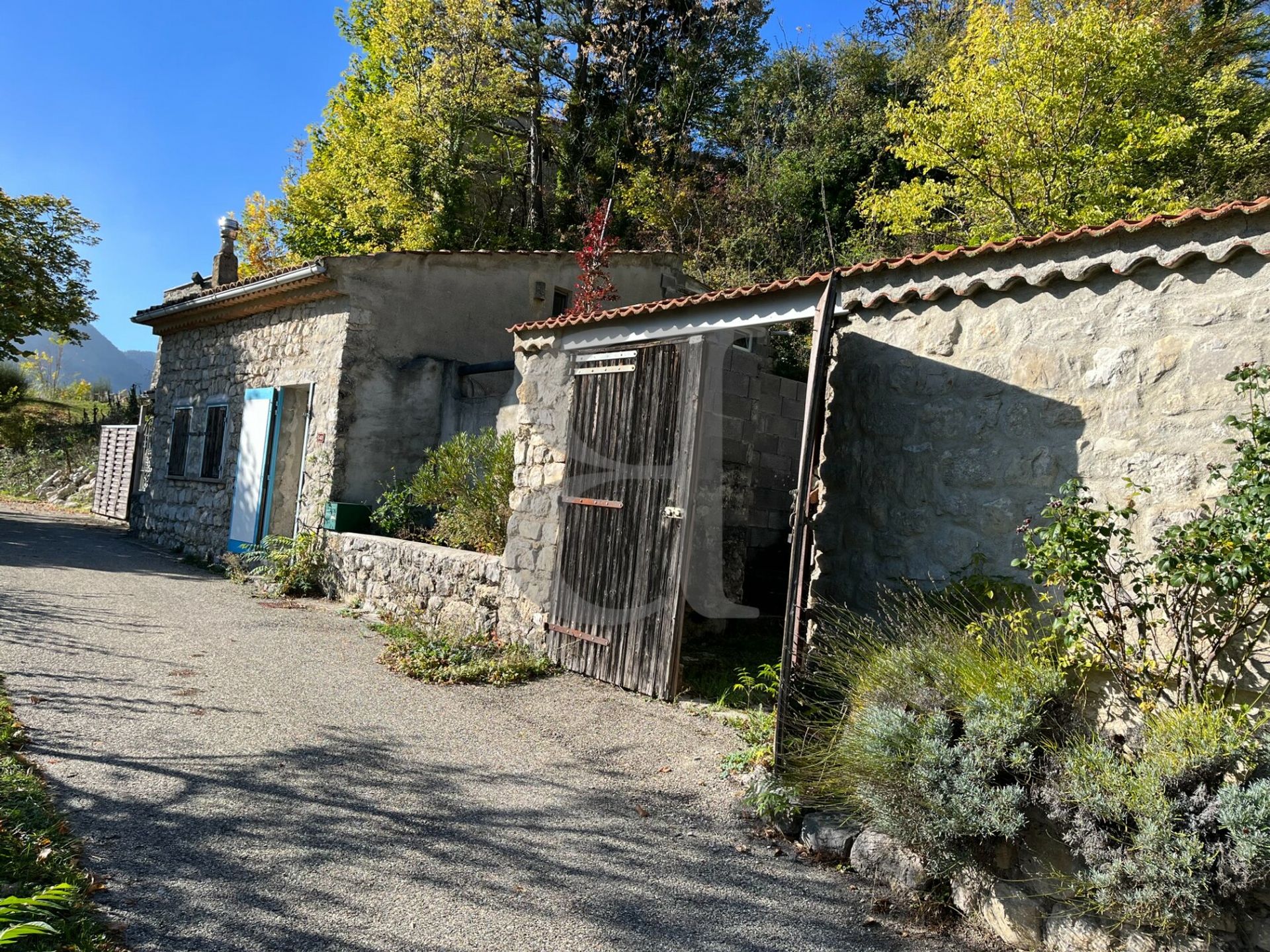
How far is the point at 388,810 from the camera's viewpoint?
3.71 meters

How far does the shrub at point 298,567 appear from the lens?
900 centimetres

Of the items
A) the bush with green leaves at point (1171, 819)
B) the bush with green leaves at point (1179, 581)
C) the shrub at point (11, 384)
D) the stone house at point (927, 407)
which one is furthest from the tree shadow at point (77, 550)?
the bush with green leaves at point (1171, 819)

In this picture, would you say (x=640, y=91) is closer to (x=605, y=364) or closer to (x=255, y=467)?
(x=255, y=467)

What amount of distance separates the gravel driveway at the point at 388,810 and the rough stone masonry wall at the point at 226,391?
3747mm

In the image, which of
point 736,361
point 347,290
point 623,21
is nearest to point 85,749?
point 736,361

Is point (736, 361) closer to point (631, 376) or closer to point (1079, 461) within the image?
point (631, 376)

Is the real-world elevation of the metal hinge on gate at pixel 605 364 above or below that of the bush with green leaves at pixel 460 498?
above

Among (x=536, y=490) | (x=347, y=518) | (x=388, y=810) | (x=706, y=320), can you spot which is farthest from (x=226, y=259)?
(x=388, y=810)

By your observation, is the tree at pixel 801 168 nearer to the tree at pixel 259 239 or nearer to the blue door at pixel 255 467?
the blue door at pixel 255 467

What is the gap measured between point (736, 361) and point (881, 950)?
17.8 ft

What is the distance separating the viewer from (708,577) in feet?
24.4

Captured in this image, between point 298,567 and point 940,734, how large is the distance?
7.57m

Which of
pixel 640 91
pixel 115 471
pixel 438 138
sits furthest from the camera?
pixel 640 91

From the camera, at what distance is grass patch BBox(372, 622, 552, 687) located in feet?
19.8
